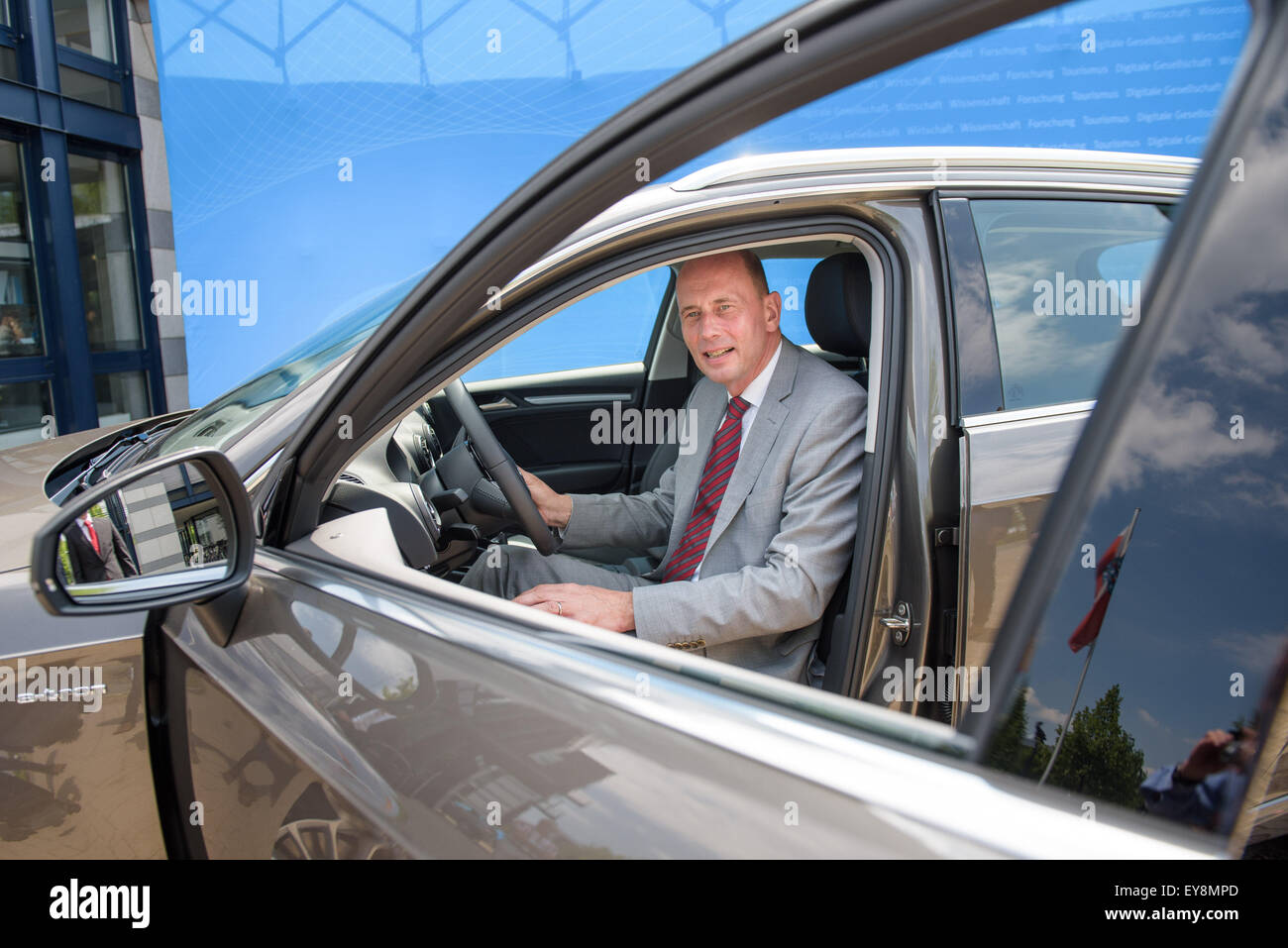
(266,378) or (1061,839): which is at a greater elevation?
(266,378)

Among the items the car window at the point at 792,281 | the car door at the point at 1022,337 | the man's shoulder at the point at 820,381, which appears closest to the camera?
the car door at the point at 1022,337

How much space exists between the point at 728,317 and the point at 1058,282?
0.71 meters

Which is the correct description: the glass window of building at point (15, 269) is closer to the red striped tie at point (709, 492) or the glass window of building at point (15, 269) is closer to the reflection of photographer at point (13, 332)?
the reflection of photographer at point (13, 332)

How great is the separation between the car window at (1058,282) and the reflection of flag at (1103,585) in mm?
981

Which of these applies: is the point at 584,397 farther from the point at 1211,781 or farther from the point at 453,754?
the point at 1211,781

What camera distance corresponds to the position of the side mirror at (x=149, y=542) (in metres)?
0.99

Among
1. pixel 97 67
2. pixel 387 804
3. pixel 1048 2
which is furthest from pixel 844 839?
pixel 97 67

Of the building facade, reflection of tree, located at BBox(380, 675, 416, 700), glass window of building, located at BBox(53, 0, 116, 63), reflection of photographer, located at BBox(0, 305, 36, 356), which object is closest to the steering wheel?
reflection of tree, located at BBox(380, 675, 416, 700)

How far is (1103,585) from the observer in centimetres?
61

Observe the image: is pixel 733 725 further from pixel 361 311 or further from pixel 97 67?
pixel 97 67

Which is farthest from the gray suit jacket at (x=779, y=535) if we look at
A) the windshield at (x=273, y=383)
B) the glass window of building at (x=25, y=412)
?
the glass window of building at (x=25, y=412)

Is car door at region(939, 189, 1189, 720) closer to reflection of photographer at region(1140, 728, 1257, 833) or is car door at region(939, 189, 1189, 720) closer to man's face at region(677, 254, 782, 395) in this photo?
man's face at region(677, 254, 782, 395)
